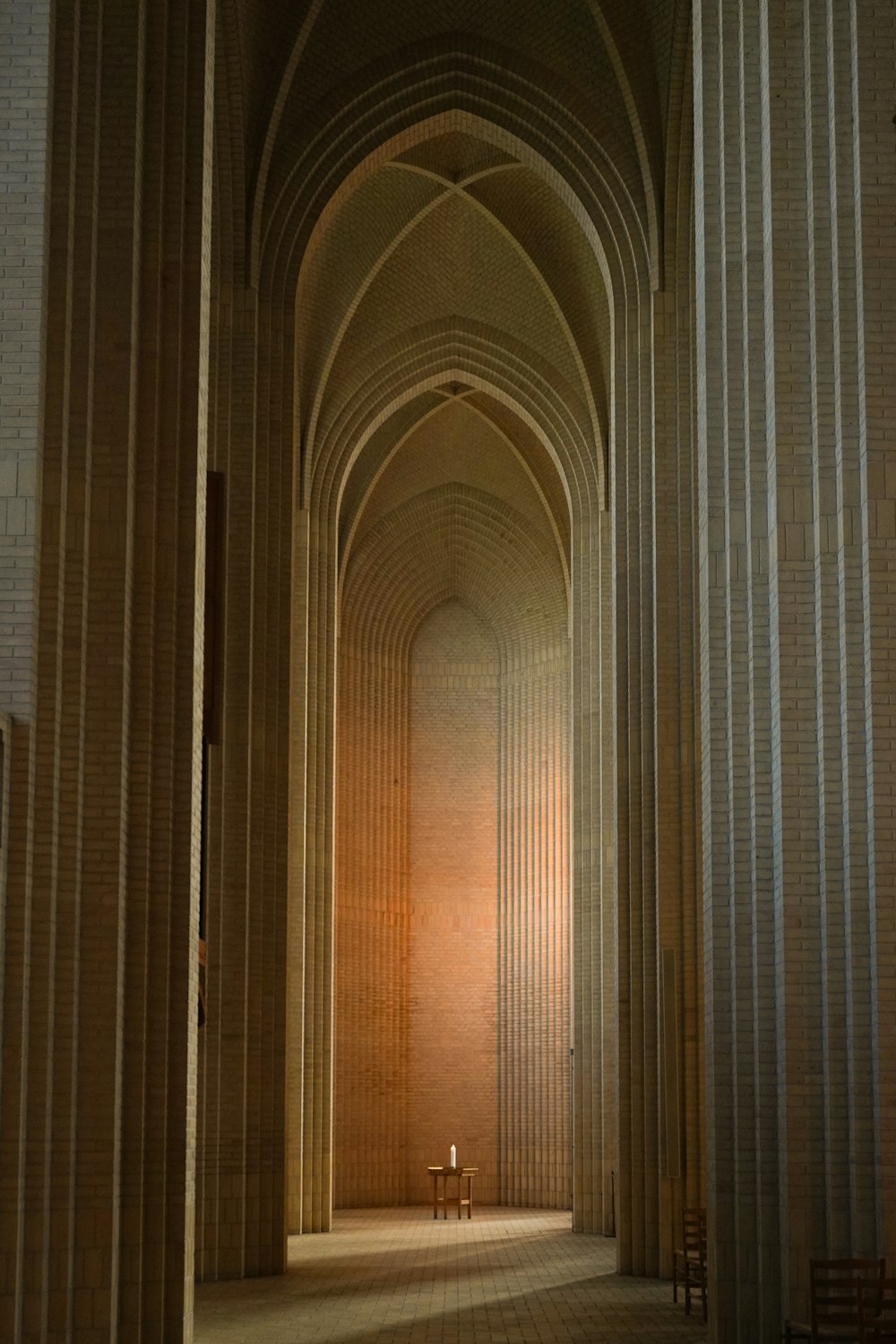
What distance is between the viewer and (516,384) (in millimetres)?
29453

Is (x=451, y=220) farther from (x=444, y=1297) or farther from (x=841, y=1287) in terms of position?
(x=841, y=1287)

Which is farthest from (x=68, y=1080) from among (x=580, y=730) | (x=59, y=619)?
(x=580, y=730)

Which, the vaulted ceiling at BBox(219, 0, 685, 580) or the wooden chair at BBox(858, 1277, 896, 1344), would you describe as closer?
the wooden chair at BBox(858, 1277, 896, 1344)

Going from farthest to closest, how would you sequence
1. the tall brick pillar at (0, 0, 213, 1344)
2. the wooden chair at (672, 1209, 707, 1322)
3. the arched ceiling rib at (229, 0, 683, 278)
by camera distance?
the arched ceiling rib at (229, 0, 683, 278)
the wooden chair at (672, 1209, 707, 1322)
the tall brick pillar at (0, 0, 213, 1344)

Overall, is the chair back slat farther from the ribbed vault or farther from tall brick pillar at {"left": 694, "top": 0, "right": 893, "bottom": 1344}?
the ribbed vault

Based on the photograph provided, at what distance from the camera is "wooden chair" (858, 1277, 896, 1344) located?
32.6ft

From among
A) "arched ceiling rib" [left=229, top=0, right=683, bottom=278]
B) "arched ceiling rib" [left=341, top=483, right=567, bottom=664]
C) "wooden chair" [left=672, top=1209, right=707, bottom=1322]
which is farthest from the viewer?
"arched ceiling rib" [left=341, top=483, right=567, bottom=664]

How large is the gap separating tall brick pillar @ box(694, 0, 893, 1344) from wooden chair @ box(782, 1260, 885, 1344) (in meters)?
0.26

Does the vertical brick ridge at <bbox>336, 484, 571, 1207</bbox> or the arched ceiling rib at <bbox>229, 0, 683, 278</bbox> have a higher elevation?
the arched ceiling rib at <bbox>229, 0, 683, 278</bbox>

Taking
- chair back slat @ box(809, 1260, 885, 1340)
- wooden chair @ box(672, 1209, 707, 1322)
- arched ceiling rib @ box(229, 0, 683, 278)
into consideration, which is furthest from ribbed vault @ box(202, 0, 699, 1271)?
chair back slat @ box(809, 1260, 885, 1340)

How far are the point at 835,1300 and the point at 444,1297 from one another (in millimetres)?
7272

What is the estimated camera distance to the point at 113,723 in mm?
12383

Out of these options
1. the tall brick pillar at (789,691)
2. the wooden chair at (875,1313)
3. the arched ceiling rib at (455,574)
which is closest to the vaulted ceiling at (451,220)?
the arched ceiling rib at (455,574)

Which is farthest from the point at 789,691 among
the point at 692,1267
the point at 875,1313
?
the point at 692,1267
